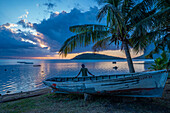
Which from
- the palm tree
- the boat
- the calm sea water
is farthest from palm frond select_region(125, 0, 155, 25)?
the calm sea water

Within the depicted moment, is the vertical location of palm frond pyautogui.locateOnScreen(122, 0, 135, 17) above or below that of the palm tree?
above

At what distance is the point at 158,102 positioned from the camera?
5.56 meters

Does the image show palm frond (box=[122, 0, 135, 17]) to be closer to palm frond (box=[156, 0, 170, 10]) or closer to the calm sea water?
palm frond (box=[156, 0, 170, 10])

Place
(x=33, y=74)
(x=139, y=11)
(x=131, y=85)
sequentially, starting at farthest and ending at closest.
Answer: (x=33, y=74)
(x=139, y=11)
(x=131, y=85)

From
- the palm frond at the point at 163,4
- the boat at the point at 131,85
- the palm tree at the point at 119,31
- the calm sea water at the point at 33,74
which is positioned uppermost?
the palm frond at the point at 163,4

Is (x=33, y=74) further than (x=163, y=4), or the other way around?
(x=33, y=74)

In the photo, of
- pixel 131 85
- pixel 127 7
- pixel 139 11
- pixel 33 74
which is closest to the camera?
pixel 131 85

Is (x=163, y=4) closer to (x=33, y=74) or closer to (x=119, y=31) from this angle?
(x=119, y=31)

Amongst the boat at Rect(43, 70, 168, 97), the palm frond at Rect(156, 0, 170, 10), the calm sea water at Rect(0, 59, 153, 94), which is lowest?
the calm sea water at Rect(0, 59, 153, 94)

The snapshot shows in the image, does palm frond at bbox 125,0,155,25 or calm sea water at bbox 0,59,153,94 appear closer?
palm frond at bbox 125,0,155,25

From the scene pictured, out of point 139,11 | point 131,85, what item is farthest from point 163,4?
point 131,85

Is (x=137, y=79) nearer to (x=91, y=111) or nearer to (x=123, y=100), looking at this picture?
(x=123, y=100)

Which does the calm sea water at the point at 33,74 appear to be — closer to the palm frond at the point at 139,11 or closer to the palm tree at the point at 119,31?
the palm tree at the point at 119,31

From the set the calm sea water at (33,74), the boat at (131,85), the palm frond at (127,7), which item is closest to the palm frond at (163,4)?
the palm frond at (127,7)
